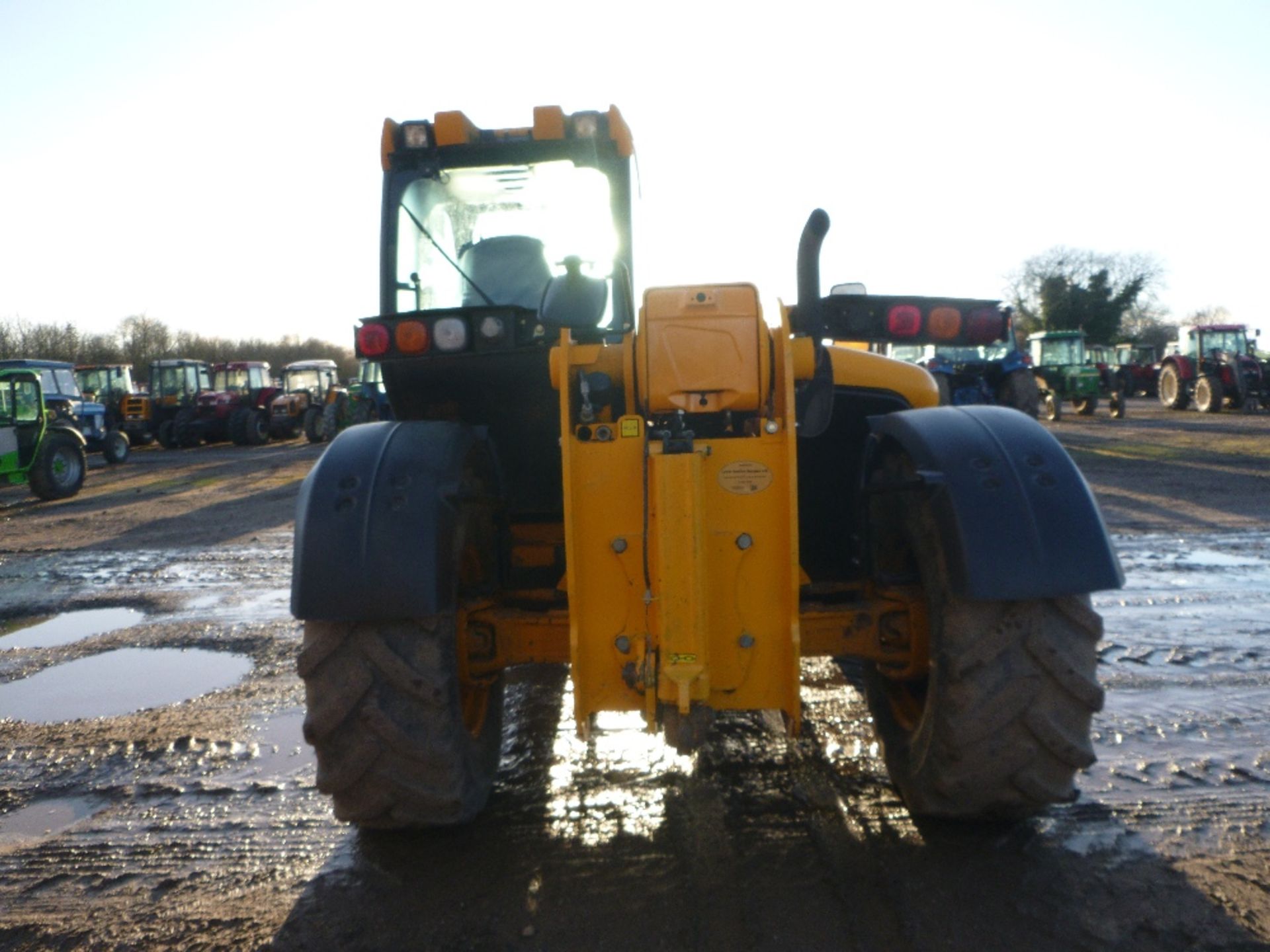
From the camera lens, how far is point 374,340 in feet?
10.3

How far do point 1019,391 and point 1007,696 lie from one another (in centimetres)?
1409

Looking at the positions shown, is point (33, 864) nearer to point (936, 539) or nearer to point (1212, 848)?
point (936, 539)

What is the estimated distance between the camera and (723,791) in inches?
135

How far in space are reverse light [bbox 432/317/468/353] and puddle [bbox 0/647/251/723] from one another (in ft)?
9.25

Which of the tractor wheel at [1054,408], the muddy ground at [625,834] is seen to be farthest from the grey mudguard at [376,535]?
the tractor wheel at [1054,408]

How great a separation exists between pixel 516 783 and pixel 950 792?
1.56 m

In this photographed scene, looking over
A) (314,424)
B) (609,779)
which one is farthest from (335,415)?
(609,779)

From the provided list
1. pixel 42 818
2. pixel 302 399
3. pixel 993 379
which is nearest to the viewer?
pixel 42 818

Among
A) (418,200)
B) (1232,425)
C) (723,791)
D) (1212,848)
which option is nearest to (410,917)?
(723,791)

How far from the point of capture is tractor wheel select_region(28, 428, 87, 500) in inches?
608

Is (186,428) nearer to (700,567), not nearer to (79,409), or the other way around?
(79,409)

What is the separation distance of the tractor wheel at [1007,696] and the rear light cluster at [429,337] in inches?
56.7

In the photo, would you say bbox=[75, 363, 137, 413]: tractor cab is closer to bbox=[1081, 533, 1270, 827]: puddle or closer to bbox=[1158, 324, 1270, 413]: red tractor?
bbox=[1081, 533, 1270, 827]: puddle

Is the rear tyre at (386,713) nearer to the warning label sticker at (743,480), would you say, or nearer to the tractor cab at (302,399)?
the warning label sticker at (743,480)
